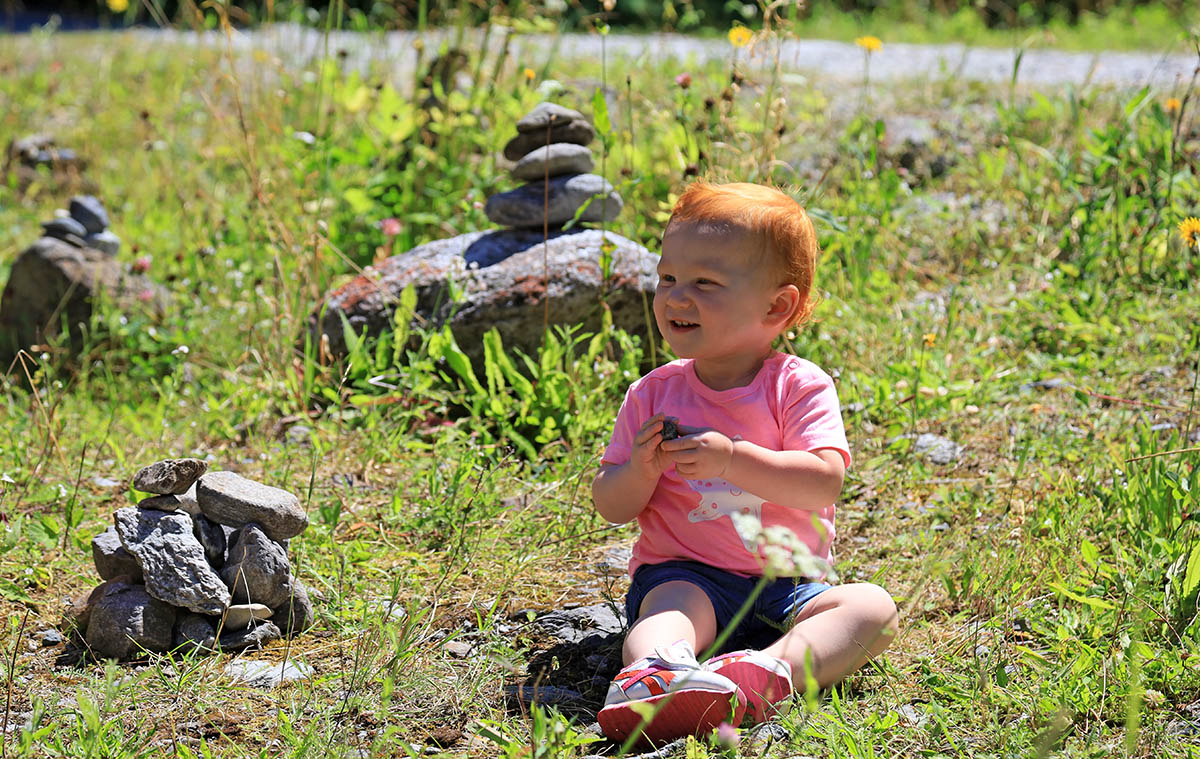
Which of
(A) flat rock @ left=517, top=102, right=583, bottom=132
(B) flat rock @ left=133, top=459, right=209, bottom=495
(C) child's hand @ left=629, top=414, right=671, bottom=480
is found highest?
(A) flat rock @ left=517, top=102, right=583, bottom=132

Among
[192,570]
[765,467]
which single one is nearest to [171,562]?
[192,570]

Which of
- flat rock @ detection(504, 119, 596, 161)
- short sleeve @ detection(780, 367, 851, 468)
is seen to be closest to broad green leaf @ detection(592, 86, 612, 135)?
flat rock @ detection(504, 119, 596, 161)

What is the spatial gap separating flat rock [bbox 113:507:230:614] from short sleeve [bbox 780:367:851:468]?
123 centimetres

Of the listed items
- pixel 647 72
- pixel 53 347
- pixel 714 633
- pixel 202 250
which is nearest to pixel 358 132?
pixel 202 250

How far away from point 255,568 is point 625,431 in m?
0.84

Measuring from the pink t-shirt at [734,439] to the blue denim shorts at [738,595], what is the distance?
0.03 metres

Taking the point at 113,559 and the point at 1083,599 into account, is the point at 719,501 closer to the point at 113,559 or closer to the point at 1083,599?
the point at 1083,599

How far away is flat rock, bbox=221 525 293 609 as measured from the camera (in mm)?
2387

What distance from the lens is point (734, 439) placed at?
2305mm

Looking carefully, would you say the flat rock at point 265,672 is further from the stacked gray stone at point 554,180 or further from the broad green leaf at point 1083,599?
the stacked gray stone at point 554,180

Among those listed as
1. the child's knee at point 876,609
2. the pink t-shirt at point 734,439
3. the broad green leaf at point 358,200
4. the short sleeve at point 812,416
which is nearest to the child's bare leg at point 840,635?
the child's knee at point 876,609

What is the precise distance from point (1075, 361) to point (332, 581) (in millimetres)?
2457

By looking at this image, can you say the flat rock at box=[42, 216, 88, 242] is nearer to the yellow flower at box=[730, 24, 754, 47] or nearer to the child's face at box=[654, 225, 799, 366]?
the yellow flower at box=[730, 24, 754, 47]

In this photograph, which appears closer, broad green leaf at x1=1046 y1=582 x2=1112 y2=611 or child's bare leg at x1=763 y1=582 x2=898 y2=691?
child's bare leg at x1=763 y1=582 x2=898 y2=691
